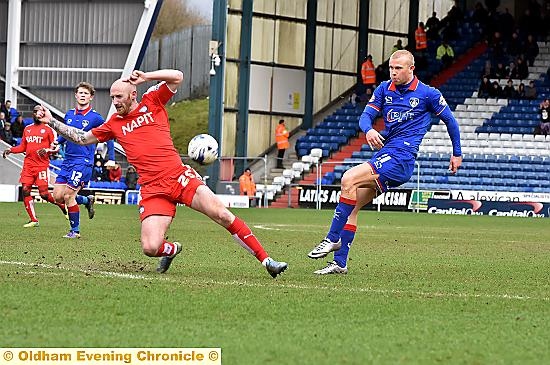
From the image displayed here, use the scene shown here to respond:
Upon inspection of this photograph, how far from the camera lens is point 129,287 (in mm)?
9242

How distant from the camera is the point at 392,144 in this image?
11.5 meters

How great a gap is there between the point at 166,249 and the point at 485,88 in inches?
1358

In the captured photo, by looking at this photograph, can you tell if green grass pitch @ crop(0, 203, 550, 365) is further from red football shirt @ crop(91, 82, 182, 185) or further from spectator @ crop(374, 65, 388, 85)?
spectator @ crop(374, 65, 388, 85)

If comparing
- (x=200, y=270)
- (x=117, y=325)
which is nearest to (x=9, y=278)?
(x=200, y=270)

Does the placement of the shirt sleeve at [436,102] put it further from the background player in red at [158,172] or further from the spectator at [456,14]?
the spectator at [456,14]

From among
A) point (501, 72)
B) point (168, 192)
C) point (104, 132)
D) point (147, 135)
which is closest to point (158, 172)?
point (168, 192)

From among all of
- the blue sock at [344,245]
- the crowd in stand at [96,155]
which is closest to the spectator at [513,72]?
the crowd in stand at [96,155]

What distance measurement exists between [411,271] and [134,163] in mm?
3176

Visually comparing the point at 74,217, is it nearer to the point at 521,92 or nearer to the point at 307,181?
the point at 307,181

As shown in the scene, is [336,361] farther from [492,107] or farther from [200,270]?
[492,107]

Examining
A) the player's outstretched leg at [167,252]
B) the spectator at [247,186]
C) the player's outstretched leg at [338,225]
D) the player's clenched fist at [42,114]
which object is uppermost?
the player's clenched fist at [42,114]

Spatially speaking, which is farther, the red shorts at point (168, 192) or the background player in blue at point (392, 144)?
the background player in blue at point (392, 144)

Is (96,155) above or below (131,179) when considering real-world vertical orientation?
above

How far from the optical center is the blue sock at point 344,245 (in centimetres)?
Result: 1140
